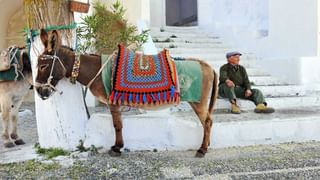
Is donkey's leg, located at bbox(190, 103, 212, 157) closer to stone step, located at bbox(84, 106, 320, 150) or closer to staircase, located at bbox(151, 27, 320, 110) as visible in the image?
stone step, located at bbox(84, 106, 320, 150)

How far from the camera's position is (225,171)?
134 inches

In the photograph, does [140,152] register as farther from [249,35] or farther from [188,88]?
[249,35]

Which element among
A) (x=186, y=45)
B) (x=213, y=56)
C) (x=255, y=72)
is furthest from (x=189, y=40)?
(x=255, y=72)

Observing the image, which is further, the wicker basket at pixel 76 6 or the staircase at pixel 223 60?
the staircase at pixel 223 60

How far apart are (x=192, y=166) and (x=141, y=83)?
0.96 meters

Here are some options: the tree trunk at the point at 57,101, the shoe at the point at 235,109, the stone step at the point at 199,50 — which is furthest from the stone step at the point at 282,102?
the tree trunk at the point at 57,101

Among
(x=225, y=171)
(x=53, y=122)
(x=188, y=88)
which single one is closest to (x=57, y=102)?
A: (x=53, y=122)

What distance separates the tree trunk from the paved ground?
34cm

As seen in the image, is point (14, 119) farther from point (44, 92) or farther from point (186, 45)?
point (186, 45)

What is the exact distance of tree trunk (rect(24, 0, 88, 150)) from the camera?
390cm

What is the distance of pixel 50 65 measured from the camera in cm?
360

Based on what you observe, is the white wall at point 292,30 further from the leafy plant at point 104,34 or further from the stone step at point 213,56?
the leafy plant at point 104,34

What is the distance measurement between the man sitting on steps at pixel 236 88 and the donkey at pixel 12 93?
8.25 ft

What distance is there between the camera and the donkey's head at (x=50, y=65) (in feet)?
11.8
